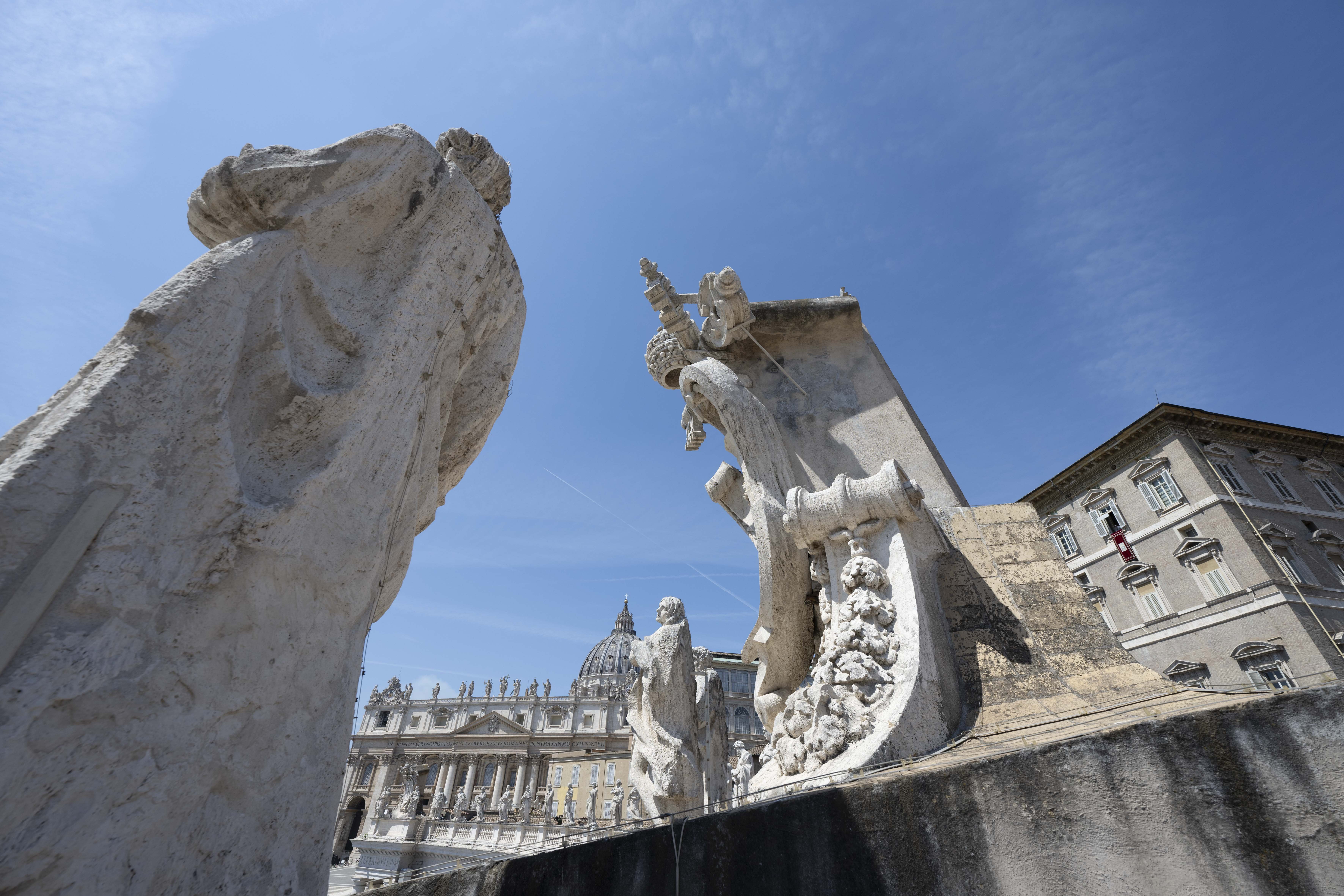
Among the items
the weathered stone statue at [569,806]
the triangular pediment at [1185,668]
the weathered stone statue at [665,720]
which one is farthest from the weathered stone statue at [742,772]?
the triangular pediment at [1185,668]

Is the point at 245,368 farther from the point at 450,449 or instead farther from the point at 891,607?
the point at 891,607

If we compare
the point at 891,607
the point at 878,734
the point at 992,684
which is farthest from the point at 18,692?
the point at 992,684

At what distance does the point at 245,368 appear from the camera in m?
2.34

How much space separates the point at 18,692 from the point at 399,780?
A: 261ft

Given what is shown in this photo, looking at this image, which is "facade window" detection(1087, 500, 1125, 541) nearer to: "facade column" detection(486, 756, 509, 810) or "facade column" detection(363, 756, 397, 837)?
"facade column" detection(486, 756, 509, 810)

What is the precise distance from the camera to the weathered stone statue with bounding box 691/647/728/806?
6.68 m

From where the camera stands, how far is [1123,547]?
87.3 ft

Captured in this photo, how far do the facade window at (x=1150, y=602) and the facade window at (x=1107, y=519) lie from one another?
227 centimetres

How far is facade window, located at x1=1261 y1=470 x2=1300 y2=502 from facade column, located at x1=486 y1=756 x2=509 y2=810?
61.4m

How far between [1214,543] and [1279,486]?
18.5ft

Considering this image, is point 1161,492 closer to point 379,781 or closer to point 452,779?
point 452,779

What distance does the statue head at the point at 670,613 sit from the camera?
23.0 feet

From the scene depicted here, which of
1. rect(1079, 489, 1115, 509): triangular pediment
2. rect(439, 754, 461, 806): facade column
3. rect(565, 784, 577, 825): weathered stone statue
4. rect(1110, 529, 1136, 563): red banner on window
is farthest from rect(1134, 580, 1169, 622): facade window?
rect(439, 754, 461, 806): facade column

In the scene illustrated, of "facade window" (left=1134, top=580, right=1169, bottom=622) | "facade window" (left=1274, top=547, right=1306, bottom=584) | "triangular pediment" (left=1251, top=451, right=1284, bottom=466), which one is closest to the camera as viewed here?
"facade window" (left=1274, top=547, right=1306, bottom=584)
